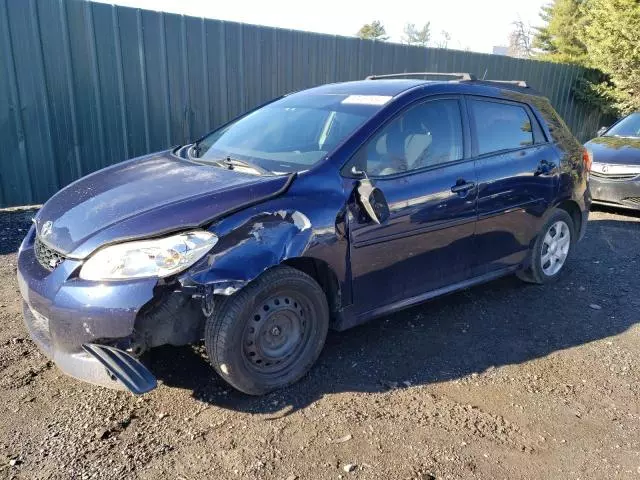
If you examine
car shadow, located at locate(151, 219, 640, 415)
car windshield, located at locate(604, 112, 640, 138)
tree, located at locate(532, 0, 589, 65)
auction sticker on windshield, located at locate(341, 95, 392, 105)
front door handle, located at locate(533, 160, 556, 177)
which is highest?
tree, located at locate(532, 0, 589, 65)

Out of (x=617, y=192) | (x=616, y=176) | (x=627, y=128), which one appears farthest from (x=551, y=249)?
(x=627, y=128)

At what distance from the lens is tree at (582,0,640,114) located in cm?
1473

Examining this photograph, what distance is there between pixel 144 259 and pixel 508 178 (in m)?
2.86

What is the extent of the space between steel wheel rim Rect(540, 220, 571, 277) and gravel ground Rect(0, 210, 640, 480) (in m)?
0.88

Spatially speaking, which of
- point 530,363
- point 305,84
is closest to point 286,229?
point 530,363

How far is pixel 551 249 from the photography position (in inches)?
195

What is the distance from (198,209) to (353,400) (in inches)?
54.6

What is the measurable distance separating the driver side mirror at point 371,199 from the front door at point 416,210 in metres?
0.05

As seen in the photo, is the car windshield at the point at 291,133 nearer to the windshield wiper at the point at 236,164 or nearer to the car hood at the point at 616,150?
the windshield wiper at the point at 236,164

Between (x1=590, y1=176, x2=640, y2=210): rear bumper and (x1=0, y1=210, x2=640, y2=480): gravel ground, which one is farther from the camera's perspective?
(x1=590, y1=176, x2=640, y2=210): rear bumper

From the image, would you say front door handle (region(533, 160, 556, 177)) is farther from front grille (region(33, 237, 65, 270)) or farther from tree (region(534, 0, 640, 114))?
tree (region(534, 0, 640, 114))

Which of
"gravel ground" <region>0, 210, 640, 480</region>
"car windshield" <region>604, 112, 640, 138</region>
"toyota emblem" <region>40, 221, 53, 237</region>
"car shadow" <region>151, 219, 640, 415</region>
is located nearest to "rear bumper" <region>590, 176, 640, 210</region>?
"car windshield" <region>604, 112, 640, 138</region>

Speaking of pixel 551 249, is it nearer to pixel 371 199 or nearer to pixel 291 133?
pixel 371 199

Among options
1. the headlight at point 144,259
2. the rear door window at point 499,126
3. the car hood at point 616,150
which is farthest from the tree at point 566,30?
the headlight at point 144,259
